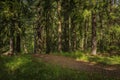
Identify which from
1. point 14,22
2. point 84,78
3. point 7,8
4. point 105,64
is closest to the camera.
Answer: point 84,78

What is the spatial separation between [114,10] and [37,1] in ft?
33.7

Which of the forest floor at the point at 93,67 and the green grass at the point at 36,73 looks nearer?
the green grass at the point at 36,73

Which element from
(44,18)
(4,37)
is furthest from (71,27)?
(4,37)

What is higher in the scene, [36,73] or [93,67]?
[36,73]

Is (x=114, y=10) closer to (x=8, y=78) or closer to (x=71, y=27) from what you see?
(x=71, y=27)

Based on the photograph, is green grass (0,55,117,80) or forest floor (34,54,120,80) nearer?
green grass (0,55,117,80)

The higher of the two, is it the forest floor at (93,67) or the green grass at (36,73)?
the green grass at (36,73)

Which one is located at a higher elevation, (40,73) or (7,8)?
(7,8)

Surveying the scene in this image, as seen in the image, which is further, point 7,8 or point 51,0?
point 51,0

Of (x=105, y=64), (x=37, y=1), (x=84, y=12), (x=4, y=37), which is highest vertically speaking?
(x=37, y=1)

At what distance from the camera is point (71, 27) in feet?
119

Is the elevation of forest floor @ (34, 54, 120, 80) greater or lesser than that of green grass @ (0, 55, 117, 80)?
lesser

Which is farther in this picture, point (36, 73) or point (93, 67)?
point (93, 67)

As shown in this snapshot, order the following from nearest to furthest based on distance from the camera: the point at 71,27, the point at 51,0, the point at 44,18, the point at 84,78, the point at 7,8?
the point at 84,78 → the point at 7,8 → the point at 51,0 → the point at 44,18 → the point at 71,27
